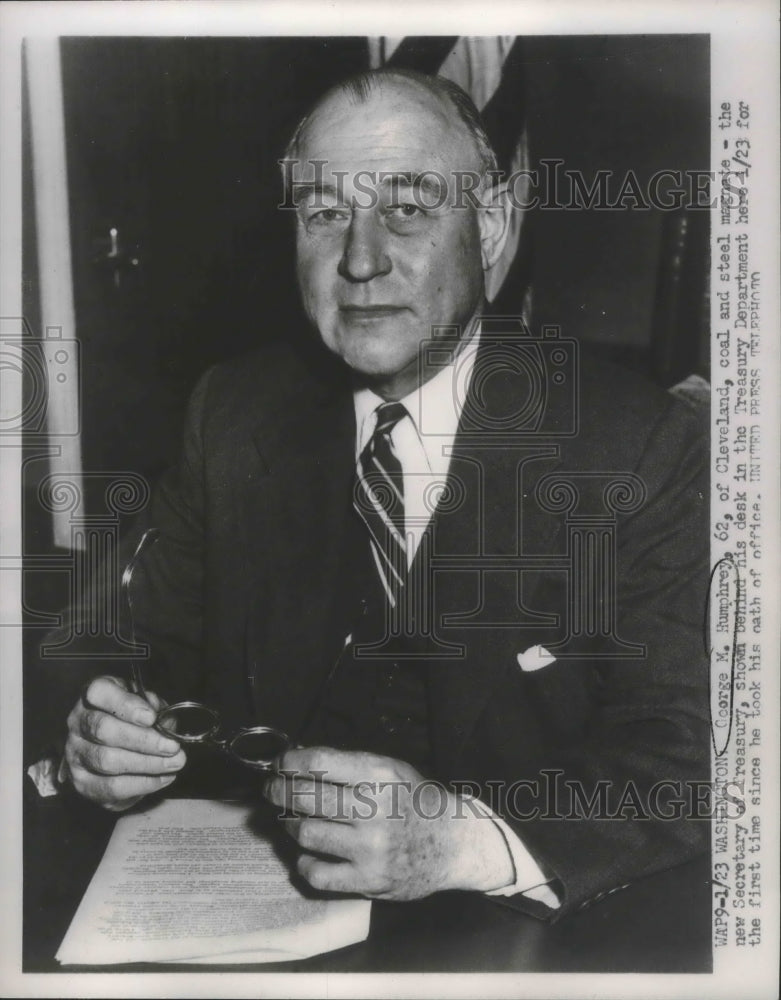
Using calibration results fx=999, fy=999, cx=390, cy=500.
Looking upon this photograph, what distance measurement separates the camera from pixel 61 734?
116 cm

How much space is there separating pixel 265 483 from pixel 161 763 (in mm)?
331

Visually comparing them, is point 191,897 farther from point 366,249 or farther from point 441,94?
point 441,94

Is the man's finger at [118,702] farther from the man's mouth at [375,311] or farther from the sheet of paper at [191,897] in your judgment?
the man's mouth at [375,311]

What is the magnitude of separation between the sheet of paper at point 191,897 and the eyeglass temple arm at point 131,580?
5.8 inches

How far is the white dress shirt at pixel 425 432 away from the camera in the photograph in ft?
3.67

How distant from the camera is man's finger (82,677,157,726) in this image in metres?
1.10

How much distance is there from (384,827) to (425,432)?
44cm

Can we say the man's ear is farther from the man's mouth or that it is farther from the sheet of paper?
the sheet of paper

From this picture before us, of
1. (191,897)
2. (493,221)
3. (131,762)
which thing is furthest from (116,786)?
(493,221)

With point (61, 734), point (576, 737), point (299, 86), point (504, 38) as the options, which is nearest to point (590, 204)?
point (504, 38)

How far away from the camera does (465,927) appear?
1.12 meters

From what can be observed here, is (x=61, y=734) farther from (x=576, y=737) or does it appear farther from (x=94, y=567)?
(x=576, y=737)

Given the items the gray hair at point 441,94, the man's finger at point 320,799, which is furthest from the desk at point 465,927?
the gray hair at point 441,94

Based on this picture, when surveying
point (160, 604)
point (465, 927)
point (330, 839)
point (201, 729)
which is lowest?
point (465, 927)
